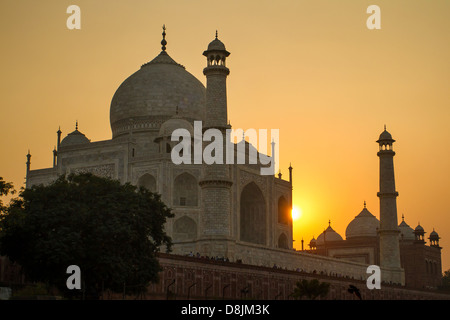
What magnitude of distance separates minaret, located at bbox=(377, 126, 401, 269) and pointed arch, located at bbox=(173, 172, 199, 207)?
1289cm

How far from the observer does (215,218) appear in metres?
33.4

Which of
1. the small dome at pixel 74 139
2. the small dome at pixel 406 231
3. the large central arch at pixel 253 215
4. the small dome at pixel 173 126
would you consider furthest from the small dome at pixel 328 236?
the small dome at pixel 74 139

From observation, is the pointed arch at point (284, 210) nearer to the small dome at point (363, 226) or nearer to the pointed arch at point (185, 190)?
the pointed arch at point (185, 190)

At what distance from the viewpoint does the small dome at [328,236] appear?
208ft

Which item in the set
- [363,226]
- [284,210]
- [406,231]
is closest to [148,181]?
[284,210]

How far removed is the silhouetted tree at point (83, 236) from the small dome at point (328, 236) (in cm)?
3957

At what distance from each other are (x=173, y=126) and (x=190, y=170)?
343 centimetres

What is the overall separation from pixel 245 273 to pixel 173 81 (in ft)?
66.0

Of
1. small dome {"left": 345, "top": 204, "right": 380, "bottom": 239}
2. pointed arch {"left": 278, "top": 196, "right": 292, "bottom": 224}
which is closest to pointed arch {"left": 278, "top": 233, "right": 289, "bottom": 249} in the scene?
pointed arch {"left": 278, "top": 196, "right": 292, "bottom": 224}

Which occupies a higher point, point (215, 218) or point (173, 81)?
point (173, 81)

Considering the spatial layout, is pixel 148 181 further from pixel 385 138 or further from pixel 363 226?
pixel 363 226
